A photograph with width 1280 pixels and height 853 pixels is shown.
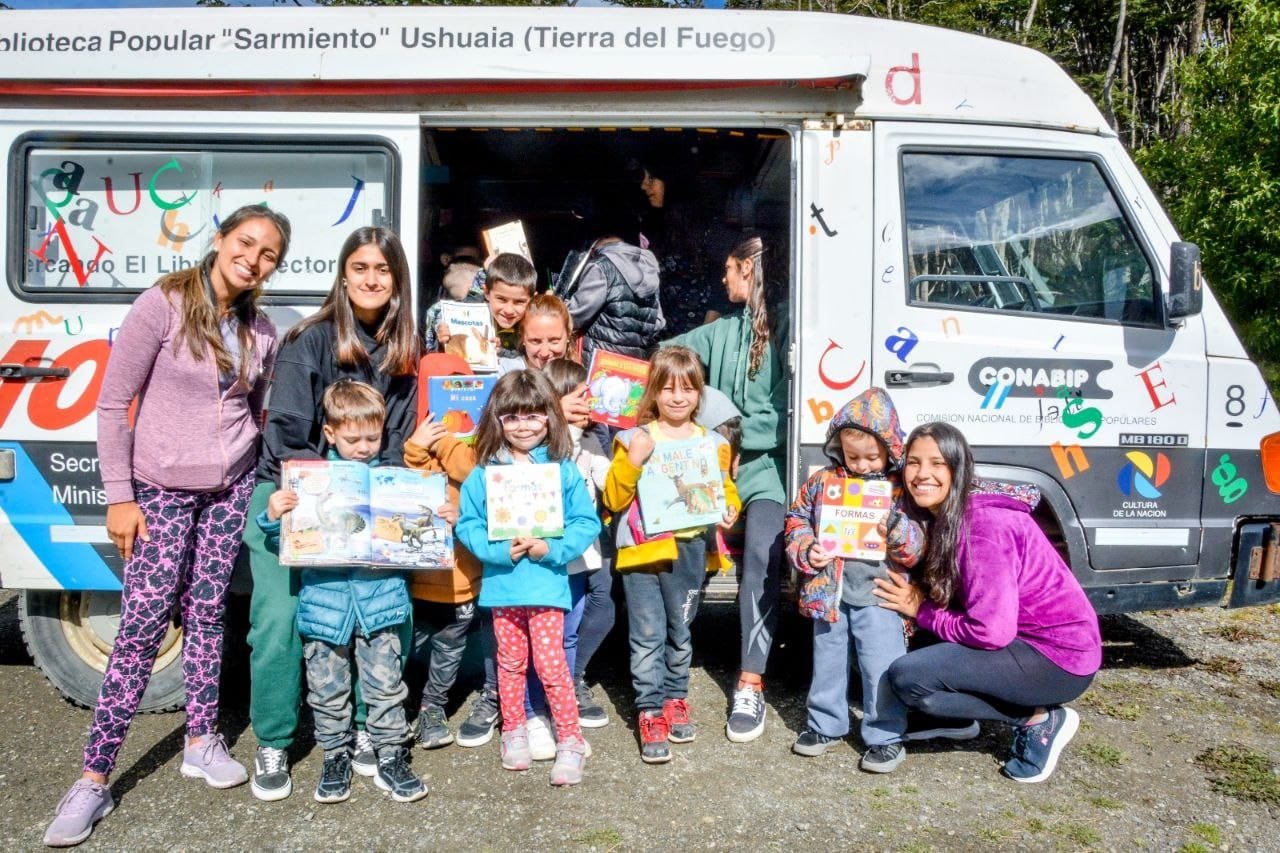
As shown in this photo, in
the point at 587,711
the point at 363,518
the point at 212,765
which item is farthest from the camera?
the point at 587,711

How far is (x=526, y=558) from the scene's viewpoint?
3.57 meters

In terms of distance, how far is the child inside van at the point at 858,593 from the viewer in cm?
372

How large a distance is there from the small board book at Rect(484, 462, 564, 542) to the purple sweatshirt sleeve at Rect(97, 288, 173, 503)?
45.3 inches

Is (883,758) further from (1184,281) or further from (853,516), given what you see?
(1184,281)

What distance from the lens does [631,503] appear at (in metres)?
3.81

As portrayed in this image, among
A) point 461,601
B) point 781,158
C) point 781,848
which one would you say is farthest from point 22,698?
point 781,158

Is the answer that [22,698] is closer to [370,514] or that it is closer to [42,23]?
[370,514]

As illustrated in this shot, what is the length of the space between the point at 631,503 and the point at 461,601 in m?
0.73

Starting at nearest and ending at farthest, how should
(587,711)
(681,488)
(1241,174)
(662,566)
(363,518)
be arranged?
(363,518), (681,488), (662,566), (587,711), (1241,174)

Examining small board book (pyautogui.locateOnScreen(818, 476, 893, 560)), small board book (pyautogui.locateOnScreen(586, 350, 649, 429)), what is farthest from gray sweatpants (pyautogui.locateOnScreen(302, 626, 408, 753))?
small board book (pyautogui.locateOnScreen(818, 476, 893, 560))

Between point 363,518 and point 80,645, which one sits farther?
point 80,645

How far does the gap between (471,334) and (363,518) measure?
987mm

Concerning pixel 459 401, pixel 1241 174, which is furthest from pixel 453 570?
pixel 1241 174

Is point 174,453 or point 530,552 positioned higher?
point 174,453
